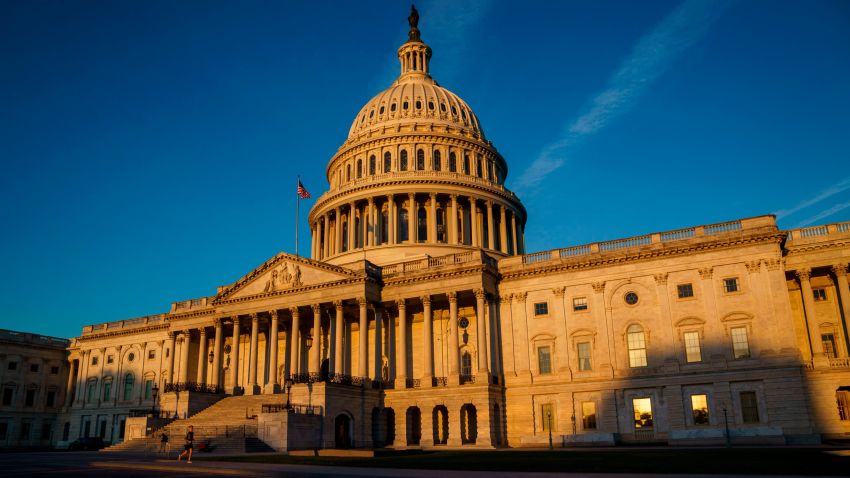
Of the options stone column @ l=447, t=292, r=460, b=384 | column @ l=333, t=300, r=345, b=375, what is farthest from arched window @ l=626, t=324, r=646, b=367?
column @ l=333, t=300, r=345, b=375

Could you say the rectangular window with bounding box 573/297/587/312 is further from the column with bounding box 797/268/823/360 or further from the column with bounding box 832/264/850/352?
the column with bounding box 832/264/850/352

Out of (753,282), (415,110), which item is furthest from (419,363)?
(415,110)

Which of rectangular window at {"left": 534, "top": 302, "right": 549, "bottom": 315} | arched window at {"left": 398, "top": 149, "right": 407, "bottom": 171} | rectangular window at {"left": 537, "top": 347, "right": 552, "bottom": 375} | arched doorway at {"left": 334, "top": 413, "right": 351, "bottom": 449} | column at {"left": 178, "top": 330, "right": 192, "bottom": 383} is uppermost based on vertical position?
arched window at {"left": 398, "top": 149, "right": 407, "bottom": 171}

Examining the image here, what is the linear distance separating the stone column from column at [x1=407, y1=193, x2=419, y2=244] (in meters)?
20.1

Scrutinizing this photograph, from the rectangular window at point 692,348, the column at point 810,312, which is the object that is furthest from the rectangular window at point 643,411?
the column at point 810,312

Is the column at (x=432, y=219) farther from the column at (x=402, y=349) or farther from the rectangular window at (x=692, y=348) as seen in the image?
the rectangular window at (x=692, y=348)

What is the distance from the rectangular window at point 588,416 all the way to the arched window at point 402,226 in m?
32.3

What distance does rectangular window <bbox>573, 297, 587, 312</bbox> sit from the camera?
55531 millimetres

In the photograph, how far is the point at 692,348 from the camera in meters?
50.8

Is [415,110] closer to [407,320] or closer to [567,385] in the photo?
[407,320]

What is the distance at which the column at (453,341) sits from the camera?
5462 cm

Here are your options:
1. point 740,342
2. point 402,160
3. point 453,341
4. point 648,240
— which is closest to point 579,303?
point 648,240

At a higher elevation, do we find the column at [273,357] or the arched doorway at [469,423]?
the column at [273,357]

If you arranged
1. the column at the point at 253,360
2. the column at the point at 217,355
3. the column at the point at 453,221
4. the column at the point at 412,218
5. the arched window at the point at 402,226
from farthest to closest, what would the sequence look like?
the arched window at the point at 402,226
the column at the point at 453,221
the column at the point at 412,218
the column at the point at 217,355
the column at the point at 253,360
